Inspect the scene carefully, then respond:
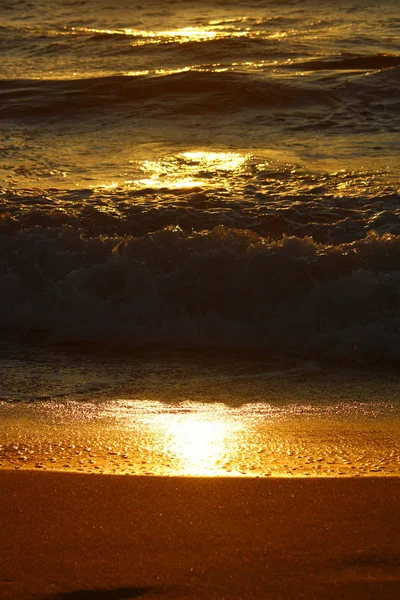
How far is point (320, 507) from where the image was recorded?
3.32 m

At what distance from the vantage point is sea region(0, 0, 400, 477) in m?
4.29

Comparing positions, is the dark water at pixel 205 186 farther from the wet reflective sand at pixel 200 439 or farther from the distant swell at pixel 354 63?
the wet reflective sand at pixel 200 439

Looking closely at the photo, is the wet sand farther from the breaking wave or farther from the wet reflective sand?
the breaking wave

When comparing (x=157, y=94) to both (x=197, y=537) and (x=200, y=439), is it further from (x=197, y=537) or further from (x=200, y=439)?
(x=197, y=537)

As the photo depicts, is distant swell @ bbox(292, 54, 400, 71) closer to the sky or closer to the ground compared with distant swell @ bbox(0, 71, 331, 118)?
closer to the sky

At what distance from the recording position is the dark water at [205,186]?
20.7ft

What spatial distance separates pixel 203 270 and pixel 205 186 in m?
2.28

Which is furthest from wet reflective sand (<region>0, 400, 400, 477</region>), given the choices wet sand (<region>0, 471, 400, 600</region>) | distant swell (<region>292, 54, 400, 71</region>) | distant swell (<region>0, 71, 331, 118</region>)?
distant swell (<region>292, 54, 400, 71</region>)

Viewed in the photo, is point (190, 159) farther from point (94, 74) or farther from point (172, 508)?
point (172, 508)

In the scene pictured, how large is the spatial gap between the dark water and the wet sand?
242 centimetres

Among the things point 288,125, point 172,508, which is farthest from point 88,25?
point 172,508

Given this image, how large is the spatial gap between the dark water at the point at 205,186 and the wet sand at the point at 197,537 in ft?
7.96

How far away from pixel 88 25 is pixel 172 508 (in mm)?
15350

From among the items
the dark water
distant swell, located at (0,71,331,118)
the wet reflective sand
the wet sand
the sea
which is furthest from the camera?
distant swell, located at (0,71,331,118)
